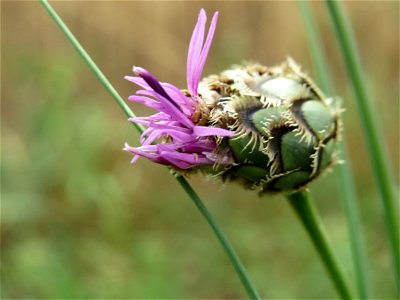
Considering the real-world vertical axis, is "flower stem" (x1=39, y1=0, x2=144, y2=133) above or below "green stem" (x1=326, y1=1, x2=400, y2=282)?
above

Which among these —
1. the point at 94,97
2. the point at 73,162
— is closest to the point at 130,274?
the point at 73,162

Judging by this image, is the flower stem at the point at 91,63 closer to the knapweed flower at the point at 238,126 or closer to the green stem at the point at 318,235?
the knapweed flower at the point at 238,126

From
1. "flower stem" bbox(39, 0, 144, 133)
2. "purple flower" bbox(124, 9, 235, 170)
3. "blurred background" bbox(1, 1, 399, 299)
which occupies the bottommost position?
"blurred background" bbox(1, 1, 399, 299)

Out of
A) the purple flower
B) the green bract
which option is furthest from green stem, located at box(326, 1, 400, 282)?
the purple flower

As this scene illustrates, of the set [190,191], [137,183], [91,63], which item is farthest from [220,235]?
[137,183]

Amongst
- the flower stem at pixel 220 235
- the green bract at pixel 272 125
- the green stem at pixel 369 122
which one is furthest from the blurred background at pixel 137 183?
the flower stem at pixel 220 235

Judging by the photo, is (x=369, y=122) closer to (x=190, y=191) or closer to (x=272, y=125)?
(x=272, y=125)

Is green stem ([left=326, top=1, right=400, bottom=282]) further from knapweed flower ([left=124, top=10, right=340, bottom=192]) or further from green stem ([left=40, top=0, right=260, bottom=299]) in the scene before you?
green stem ([left=40, top=0, right=260, bottom=299])
